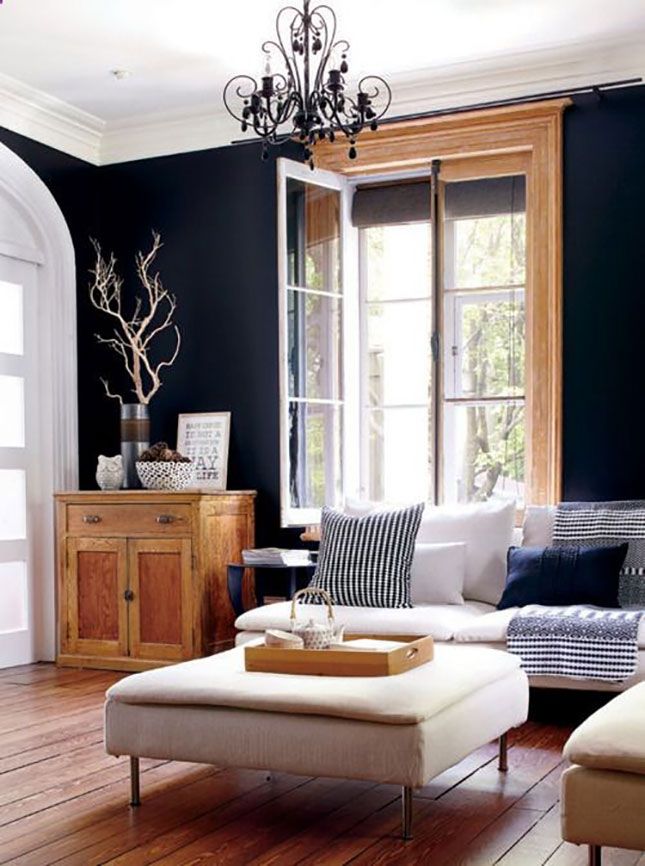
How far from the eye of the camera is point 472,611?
192 inches

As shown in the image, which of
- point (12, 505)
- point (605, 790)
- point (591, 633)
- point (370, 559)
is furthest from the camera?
point (12, 505)

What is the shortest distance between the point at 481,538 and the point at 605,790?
8.60ft

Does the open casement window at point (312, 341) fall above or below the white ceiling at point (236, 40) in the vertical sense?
below

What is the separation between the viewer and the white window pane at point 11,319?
19.7 feet

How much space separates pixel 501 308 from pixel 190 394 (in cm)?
175

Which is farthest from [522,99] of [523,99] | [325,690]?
[325,690]

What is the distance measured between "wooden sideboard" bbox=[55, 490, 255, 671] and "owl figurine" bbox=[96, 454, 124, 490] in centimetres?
16

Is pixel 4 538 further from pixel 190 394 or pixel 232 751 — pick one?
pixel 232 751

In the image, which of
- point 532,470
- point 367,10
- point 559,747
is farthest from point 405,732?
point 367,10

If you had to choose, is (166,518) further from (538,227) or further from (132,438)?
(538,227)

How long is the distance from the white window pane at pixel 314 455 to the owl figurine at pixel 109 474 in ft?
2.98

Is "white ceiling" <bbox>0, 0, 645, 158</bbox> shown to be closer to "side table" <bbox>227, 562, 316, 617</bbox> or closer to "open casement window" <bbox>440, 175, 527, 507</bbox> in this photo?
"open casement window" <bbox>440, 175, 527, 507</bbox>

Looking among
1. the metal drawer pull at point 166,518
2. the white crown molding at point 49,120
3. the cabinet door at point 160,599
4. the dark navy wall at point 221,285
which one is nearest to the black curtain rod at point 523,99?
the dark navy wall at point 221,285

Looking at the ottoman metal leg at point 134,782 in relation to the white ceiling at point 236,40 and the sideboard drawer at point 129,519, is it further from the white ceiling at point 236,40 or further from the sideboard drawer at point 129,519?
the white ceiling at point 236,40
